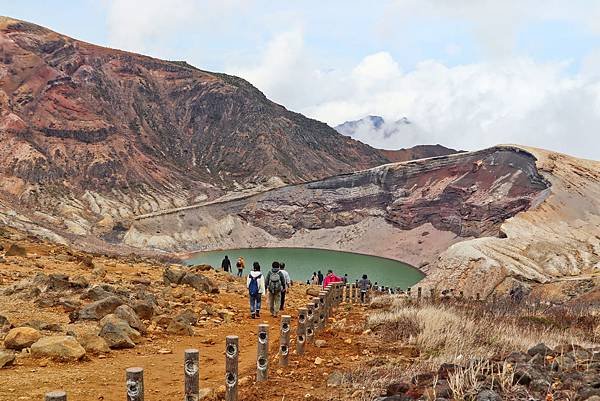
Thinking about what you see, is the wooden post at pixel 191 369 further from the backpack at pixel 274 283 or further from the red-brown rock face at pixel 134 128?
the red-brown rock face at pixel 134 128

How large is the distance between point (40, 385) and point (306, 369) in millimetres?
3491

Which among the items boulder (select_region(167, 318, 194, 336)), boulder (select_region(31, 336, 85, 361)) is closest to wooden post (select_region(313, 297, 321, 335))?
boulder (select_region(167, 318, 194, 336))

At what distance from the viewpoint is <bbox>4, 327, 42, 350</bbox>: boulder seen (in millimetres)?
7902

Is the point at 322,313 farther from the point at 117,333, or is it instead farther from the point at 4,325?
the point at 4,325

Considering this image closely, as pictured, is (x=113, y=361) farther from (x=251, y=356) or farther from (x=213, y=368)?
(x=251, y=356)

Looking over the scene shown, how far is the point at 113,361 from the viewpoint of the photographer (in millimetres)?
7988

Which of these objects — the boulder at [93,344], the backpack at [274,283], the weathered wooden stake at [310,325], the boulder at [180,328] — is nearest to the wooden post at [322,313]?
the weathered wooden stake at [310,325]

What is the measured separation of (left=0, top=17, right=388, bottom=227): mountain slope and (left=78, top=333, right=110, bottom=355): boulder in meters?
73.9

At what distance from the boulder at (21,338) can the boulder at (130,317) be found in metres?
1.81

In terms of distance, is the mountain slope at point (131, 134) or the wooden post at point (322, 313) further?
the mountain slope at point (131, 134)

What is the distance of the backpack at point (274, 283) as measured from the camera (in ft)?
45.0

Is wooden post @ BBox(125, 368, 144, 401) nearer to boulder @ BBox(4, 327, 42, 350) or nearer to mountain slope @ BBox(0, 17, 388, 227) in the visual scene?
boulder @ BBox(4, 327, 42, 350)

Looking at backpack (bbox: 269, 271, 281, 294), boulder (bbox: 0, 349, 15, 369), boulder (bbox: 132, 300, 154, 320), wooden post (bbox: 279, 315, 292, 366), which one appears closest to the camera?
boulder (bbox: 0, 349, 15, 369)

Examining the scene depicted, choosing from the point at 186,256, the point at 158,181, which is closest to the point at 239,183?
the point at 158,181
